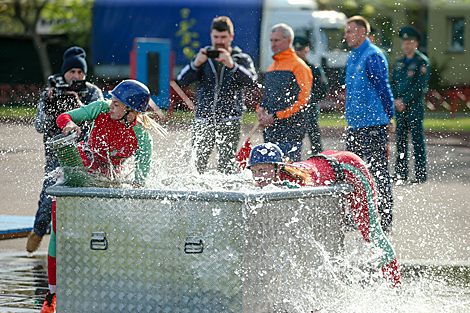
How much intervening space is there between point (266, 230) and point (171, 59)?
20066 millimetres

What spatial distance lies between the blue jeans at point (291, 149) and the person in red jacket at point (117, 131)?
2.09 m

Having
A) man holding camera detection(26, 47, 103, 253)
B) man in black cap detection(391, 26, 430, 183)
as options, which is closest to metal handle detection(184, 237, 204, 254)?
man holding camera detection(26, 47, 103, 253)

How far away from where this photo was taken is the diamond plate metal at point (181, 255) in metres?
3.50

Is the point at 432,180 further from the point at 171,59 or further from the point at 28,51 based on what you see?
the point at 28,51

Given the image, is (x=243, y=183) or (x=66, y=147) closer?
(x=66, y=147)

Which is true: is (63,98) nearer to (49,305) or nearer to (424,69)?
(49,305)

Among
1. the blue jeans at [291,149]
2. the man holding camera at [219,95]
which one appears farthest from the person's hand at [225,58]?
the blue jeans at [291,149]

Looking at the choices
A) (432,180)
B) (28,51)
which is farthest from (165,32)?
(432,180)

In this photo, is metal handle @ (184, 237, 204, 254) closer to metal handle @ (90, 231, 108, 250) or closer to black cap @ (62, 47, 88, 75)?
metal handle @ (90, 231, 108, 250)

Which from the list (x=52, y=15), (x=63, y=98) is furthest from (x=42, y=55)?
(x=63, y=98)

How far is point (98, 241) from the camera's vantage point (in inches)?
145

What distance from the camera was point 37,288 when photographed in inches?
205

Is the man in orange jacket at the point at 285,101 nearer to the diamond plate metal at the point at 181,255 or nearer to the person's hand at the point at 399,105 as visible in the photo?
the diamond plate metal at the point at 181,255

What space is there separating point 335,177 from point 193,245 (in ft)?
3.66
